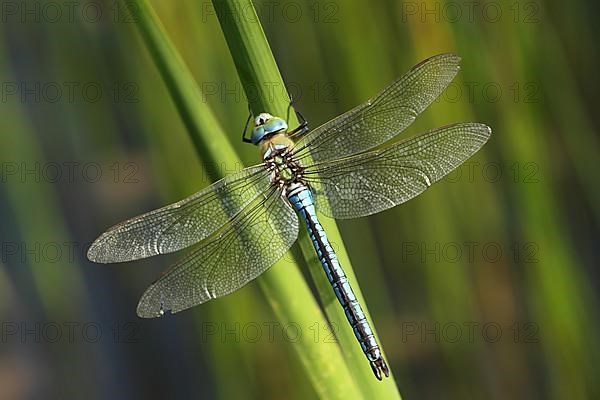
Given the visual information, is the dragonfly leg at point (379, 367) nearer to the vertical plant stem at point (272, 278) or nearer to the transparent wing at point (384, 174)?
the vertical plant stem at point (272, 278)

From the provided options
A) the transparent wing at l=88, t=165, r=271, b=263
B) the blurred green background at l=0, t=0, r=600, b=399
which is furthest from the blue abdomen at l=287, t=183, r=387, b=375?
the blurred green background at l=0, t=0, r=600, b=399

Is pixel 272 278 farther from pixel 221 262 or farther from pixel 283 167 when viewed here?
pixel 283 167

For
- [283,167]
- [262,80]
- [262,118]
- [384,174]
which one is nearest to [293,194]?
[283,167]

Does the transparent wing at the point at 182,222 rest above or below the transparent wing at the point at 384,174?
above

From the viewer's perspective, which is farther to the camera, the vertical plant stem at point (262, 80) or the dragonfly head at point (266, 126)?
the dragonfly head at point (266, 126)

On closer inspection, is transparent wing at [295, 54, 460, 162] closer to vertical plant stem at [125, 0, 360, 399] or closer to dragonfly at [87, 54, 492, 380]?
dragonfly at [87, 54, 492, 380]

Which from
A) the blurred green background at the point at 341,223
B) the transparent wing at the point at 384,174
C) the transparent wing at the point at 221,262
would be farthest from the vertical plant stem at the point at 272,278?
the blurred green background at the point at 341,223
